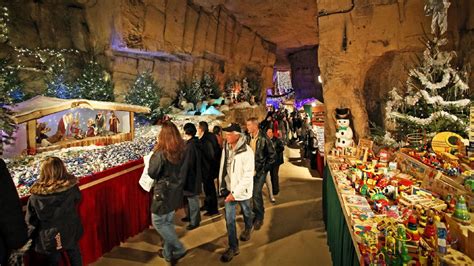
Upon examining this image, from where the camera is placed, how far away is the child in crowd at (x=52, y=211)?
8.57 ft

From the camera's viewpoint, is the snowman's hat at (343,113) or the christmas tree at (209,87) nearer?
the snowman's hat at (343,113)

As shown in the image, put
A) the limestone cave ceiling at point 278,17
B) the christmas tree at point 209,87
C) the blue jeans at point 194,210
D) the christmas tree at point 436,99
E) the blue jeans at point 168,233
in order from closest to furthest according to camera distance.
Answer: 1. the blue jeans at point 168,233
2. the christmas tree at point 436,99
3. the blue jeans at point 194,210
4. the limestone cave ceiling at point 278,17
5. the christmas tree at point 209,87

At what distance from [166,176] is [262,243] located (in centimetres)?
182

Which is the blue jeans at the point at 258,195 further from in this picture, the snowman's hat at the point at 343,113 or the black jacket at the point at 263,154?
the snowman's hat at the point at 343,113

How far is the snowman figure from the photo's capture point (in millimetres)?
5508

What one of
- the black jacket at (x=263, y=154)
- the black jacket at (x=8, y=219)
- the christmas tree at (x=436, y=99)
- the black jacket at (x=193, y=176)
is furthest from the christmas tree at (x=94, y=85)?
the christmas tree at (x=436, y=99)

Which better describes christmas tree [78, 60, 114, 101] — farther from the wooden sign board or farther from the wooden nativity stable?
the wooden sign board

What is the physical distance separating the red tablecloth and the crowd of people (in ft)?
1.89

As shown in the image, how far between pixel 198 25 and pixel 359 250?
11693 mm

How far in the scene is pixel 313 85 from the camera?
2203 centimetres

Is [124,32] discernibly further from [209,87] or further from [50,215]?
[50,215]

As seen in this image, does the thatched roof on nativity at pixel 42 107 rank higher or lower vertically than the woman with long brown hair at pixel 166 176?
higher

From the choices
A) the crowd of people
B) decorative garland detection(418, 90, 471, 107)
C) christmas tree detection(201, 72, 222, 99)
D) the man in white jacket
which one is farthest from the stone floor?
christmas tree detection(201, 72, 222, 99)

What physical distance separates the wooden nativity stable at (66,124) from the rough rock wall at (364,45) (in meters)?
4.58
